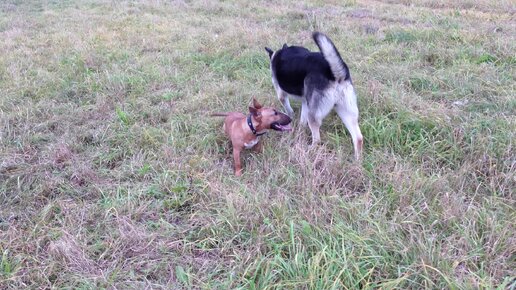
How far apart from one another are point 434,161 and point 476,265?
1.18 m

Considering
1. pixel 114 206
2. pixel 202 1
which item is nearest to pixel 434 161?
pixel 114 206

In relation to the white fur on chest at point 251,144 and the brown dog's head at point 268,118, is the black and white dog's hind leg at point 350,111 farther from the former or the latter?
the white fur on chest at point 251,144

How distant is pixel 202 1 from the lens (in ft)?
34.4

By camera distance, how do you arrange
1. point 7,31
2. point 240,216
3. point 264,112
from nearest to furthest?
1. point 240,216
2. point 264,112
3. point 7,31

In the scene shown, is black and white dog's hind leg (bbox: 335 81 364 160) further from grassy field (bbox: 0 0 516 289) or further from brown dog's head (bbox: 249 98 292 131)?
brown dog's head (bbox: 249 98 292 131)

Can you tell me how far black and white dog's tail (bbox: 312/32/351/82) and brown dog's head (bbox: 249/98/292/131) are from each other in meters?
0.58

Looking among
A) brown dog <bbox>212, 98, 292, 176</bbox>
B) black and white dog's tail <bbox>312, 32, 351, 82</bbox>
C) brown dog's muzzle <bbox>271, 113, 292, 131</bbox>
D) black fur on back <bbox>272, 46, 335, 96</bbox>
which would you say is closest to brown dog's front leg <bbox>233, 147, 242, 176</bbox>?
brown dog <bbox>212, 98, 292, 176</bbox>

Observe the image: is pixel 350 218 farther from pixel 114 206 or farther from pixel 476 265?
pixel 114 206

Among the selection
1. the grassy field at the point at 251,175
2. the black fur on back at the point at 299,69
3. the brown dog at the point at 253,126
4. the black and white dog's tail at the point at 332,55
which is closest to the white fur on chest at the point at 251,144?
the brown dog at the point at 253,126

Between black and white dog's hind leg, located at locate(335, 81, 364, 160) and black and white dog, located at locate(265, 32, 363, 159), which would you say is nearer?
black and white dog, located at locate(265, 32, 363, 159)

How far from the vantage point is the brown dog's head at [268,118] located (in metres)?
3.29

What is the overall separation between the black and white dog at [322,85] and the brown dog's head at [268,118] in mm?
253

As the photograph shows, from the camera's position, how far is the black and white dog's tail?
2907 mm

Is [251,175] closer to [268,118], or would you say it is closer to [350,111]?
[268,118]
